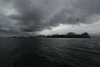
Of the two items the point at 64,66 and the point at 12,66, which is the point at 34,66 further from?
the point at 64,66

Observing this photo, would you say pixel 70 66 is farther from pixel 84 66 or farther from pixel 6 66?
pixel 6 66

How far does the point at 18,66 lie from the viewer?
41.9 feet

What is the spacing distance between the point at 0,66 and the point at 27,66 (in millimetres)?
6036

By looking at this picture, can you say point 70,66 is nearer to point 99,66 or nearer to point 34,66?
point 99,66

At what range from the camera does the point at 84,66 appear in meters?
12.9

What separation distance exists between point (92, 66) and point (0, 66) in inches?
804

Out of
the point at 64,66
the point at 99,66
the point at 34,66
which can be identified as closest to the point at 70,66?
the point at 64,66

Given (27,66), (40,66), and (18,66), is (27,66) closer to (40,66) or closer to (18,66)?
(18,66)

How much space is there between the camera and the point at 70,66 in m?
12.9

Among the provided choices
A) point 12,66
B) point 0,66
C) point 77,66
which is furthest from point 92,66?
point 0,66

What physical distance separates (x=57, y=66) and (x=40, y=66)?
149 inches

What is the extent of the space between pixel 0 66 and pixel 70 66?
15.5 meters

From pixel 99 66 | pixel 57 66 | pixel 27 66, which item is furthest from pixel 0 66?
pixel 99 66

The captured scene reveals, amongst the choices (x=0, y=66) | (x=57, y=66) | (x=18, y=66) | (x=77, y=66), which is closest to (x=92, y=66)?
(x=77, y=66)
